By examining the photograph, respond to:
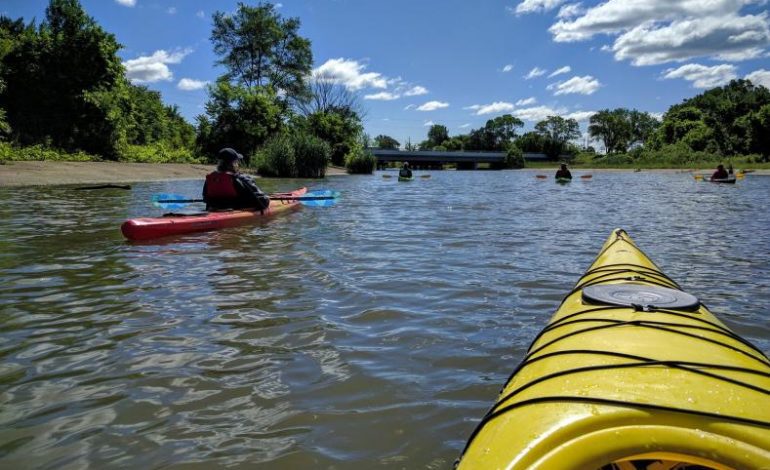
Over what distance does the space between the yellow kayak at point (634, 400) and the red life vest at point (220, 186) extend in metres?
7.70

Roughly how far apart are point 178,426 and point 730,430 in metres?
2.45

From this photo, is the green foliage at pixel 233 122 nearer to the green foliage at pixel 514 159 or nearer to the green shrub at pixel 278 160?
the green shrub at pixel 278 160

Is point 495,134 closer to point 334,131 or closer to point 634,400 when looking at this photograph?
point 334,131

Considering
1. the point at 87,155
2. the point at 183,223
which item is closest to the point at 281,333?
the point at 183,223

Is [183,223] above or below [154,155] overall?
below

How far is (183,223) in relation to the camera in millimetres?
8445

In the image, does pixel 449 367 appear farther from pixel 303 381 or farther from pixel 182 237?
pixel 182 237

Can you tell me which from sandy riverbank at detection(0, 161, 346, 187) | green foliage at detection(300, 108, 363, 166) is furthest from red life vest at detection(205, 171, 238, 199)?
green foliage at detection(300, 108, 363, 166)

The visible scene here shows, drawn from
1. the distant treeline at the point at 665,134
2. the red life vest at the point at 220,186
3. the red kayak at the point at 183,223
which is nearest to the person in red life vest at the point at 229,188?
the red life vest at the point at 220,186

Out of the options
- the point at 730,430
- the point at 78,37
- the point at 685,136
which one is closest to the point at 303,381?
the point at 730,430

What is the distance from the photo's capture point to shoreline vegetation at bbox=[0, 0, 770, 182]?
28203 mm

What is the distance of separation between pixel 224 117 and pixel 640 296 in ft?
122

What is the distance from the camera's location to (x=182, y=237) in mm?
8438

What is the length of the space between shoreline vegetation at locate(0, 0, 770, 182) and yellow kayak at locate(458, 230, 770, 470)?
78.3 ft
